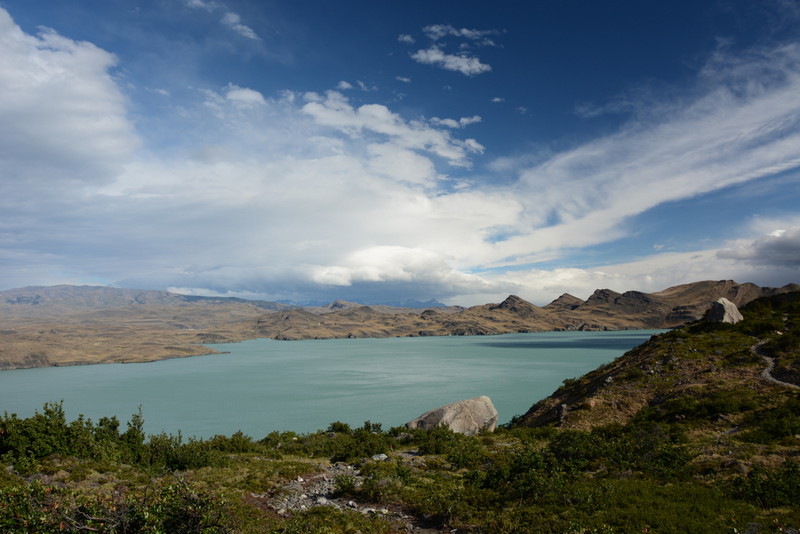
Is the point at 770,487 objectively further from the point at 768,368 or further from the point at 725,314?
the point at 725,314

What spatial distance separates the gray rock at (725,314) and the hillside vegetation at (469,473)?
15.1 meters

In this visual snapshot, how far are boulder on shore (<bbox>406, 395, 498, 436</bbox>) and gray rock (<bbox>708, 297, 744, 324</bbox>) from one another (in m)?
36.8

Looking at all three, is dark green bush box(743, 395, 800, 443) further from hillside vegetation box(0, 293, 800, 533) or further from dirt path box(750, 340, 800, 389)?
dirt path box(750, 340, 800, 389)

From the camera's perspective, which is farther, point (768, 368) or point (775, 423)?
point (768, 368)

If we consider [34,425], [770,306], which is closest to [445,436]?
[34,425]

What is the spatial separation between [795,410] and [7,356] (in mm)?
281598

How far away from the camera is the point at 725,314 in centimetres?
5412

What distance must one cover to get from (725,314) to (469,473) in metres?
52.1

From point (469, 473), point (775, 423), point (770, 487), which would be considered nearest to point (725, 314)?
point (775, 423)

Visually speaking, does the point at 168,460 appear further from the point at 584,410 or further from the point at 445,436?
the point at 584,410

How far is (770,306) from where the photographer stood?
187 feet

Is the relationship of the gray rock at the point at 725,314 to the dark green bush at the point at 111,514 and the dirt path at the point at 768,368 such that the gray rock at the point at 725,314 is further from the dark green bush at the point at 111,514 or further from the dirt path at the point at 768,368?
the dark green bush at the point at 111,514

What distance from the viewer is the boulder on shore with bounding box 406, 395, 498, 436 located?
38312 mm

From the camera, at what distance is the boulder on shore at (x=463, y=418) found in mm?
38312
